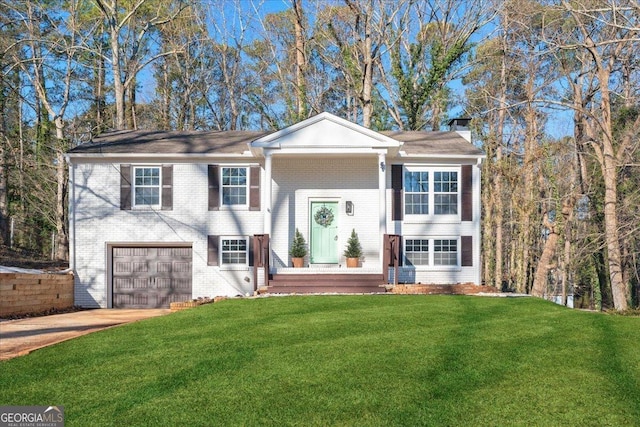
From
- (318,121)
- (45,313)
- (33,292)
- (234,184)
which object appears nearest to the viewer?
(33,292)

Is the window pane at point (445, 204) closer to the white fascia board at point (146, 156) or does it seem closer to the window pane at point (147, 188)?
the white fascia board at point (146, 156)

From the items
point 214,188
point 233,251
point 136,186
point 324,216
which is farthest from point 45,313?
point 324,216

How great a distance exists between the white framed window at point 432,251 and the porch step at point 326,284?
186cm

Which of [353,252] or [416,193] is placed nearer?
[353,252]

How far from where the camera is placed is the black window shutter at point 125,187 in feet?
57.9

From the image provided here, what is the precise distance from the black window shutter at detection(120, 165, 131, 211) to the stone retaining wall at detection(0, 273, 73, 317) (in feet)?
8.03

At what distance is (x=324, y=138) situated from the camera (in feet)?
54.9

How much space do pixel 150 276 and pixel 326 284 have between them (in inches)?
218

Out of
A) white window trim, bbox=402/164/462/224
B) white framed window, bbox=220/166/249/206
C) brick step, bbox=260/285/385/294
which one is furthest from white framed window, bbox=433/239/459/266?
white framed window, bbox=220/166/249/206

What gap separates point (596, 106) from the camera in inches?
1129

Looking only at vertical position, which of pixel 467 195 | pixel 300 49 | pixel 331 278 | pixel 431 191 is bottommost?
pixel 331 278

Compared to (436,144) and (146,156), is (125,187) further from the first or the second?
(436,144)

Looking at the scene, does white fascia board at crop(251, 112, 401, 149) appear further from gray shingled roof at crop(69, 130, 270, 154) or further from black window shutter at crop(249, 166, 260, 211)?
black window shutter at crop(249, 166, 260, 211)
